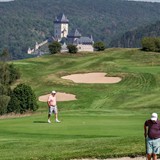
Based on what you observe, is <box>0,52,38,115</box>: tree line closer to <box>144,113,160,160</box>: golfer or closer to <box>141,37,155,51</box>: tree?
<box>141,37,155,51</box>: tree

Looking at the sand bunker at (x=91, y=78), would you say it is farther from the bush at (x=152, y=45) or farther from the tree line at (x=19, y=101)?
the bush at (x=152, y=45)

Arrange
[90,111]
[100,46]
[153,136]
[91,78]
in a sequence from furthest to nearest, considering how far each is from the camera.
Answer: [100,46]
[91,78]
[90,111]
[153,136]

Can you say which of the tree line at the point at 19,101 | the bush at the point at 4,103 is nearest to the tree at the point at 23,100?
the tree line at the point at 19,101

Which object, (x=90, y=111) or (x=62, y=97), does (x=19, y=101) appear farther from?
(x=90, y=111)

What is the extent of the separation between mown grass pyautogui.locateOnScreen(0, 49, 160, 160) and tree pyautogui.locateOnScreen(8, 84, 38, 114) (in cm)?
166

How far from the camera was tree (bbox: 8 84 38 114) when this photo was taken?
154ft

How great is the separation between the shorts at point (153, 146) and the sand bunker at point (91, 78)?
148 feet

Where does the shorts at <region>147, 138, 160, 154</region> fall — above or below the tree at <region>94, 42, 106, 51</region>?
above

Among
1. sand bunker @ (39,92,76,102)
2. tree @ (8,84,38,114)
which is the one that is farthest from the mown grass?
tree @ (8,84,38,114)

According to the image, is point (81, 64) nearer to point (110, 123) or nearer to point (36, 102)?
point (36, 102)

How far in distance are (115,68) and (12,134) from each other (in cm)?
4560

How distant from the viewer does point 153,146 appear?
585 inches

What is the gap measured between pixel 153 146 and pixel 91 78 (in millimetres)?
47661

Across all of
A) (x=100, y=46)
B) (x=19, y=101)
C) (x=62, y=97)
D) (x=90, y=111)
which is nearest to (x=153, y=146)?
(x=90, y=111)
